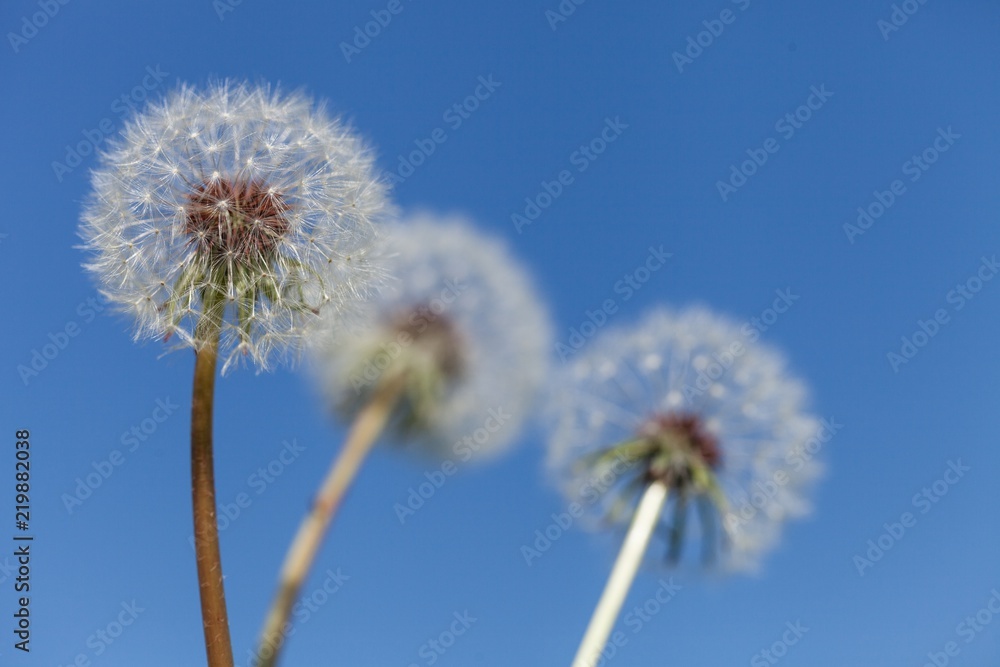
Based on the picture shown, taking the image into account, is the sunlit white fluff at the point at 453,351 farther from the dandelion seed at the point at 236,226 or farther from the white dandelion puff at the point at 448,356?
the dandelion seed at the point at 236,226

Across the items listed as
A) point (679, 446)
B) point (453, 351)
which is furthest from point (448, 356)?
point (679, 446)

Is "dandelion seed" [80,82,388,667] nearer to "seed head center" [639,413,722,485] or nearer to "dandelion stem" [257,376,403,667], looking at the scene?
"dandelion stem" [257,376,403,667]

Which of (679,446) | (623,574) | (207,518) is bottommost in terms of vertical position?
(207,518)

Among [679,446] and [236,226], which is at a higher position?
[679,446]

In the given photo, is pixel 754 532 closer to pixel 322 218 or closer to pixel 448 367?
pixel 448 367

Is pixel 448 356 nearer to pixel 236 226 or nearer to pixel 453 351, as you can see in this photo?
pixel 453 351

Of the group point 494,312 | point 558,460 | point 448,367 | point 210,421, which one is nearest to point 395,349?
point 448,367
